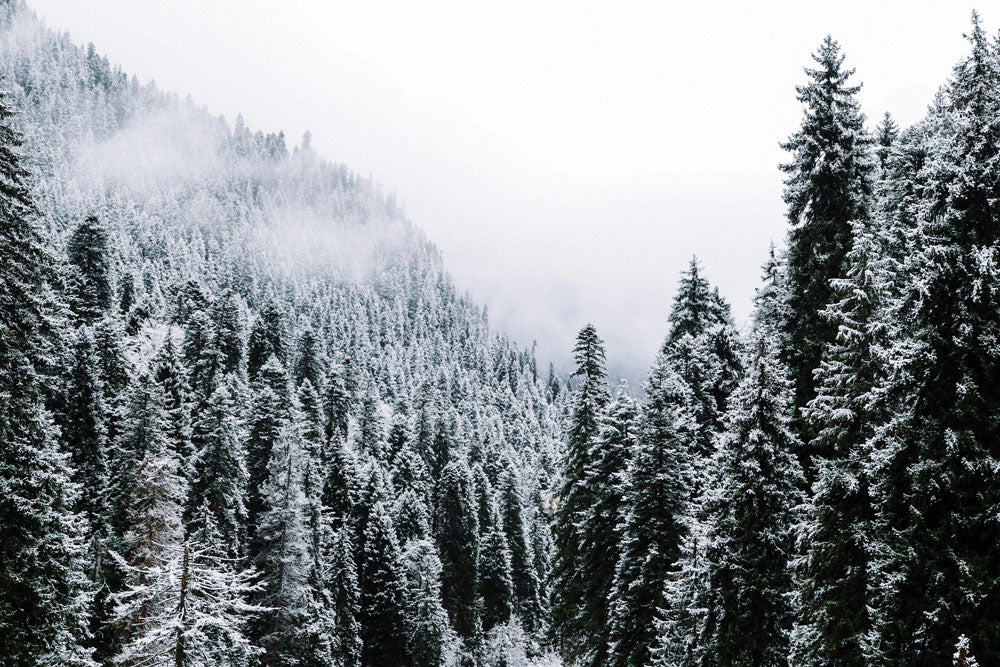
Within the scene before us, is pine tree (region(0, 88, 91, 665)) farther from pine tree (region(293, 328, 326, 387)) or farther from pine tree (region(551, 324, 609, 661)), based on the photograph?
pine tree (region(293, 328, 326, 387))

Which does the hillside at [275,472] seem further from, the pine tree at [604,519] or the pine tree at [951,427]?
the pine tree at [951,427]

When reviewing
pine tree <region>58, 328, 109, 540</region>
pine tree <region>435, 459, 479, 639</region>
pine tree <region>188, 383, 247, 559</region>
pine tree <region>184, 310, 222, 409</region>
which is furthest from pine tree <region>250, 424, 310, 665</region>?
pine tree <region>435, 459, 479, 639</region>

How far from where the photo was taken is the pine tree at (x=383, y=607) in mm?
45906

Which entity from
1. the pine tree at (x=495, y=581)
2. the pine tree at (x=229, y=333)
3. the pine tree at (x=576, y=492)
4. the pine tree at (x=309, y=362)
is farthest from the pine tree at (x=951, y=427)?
the pine tree at (x=309, y=362)

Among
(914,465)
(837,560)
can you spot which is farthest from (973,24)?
(837,560)

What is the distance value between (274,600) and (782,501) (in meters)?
28.4

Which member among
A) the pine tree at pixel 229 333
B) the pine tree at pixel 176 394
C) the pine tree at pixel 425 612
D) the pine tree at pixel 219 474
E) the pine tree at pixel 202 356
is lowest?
the pine tree at pixel 425 612

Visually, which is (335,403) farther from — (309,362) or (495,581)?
(495,581)

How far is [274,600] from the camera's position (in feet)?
112

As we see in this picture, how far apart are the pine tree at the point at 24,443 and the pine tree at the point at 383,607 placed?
32.7 metres

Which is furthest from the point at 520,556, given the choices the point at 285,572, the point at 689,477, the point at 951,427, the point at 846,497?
the point at 951,427

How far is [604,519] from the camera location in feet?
93.3

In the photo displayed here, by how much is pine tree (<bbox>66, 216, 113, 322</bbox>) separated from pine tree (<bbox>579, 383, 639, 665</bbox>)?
164 ft

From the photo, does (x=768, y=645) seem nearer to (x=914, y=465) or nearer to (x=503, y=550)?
(x=914, y=465)
